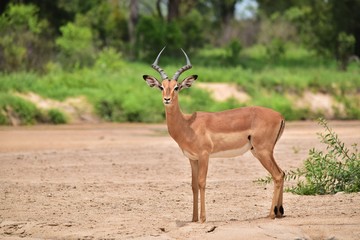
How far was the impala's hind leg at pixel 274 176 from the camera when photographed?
9.91 meters

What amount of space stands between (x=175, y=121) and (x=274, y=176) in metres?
1.25

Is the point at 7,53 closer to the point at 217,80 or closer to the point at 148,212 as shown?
the point at 217,80

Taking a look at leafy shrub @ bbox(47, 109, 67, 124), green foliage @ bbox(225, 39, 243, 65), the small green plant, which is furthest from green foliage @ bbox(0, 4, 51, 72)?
the small green plant

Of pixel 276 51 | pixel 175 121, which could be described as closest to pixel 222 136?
pixel 175 121

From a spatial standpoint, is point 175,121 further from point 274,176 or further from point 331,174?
point 331,174

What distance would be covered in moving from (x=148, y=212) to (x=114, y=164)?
4729 mm

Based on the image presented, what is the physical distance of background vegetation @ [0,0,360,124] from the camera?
24.2m

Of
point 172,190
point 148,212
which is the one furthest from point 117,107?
point 148,212

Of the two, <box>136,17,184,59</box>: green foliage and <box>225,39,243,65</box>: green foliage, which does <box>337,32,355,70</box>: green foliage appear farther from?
<box>136,17,184,59</box>: green foliage

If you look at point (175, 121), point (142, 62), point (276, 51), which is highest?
point (276, 51)

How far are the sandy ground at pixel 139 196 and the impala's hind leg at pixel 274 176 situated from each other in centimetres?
13

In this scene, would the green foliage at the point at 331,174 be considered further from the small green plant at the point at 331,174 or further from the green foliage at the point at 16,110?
the green foliage at the point at 16,110

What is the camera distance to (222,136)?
989 centimetres

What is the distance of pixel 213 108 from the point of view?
80.8 feet
